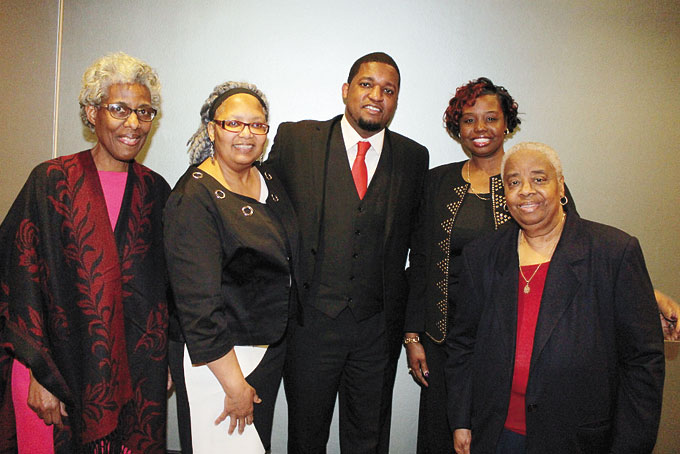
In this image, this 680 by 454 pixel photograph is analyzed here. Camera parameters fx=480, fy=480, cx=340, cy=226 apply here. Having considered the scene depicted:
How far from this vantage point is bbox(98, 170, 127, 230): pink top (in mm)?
1855

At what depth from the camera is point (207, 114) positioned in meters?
1.89

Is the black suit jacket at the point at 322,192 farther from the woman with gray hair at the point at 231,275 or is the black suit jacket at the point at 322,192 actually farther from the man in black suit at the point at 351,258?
the woman with gray hair at the point at 231,275

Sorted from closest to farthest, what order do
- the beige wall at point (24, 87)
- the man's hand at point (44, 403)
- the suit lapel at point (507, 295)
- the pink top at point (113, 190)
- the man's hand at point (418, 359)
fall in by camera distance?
the suit lapel at point (507, 295) < the man's hand at point (44, 403) < the pink top at point (113, 190) < the man's hand at point (418, 359) < the beige wall at point (24, 87)

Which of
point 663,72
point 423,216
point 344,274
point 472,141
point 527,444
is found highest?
point 663,72

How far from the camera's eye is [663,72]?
2961 millimetres

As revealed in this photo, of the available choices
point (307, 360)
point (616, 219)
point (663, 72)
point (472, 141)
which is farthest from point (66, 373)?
point (663, 72)

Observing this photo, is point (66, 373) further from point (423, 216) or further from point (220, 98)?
point (423, 216)

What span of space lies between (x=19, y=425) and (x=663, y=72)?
380 cm

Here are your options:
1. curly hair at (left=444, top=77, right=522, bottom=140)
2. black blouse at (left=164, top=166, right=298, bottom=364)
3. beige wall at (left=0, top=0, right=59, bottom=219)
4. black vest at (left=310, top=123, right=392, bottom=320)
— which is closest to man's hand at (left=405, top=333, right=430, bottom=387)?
black vest at (left=310, top=123, right=392, bottom=320)

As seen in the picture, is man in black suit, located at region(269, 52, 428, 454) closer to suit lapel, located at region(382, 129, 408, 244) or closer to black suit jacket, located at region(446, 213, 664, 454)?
suit lapel, located at region(382, 129, 408, 244)

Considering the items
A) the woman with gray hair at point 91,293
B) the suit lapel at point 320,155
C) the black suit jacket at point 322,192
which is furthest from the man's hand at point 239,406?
the suit lapel at point 320,155

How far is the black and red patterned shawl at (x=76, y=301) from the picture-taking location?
171 cm

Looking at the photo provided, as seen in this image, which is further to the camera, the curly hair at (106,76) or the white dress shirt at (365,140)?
the white dress shirt at (365,140)

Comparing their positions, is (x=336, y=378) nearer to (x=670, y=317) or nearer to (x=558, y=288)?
(x=558, y=288)
